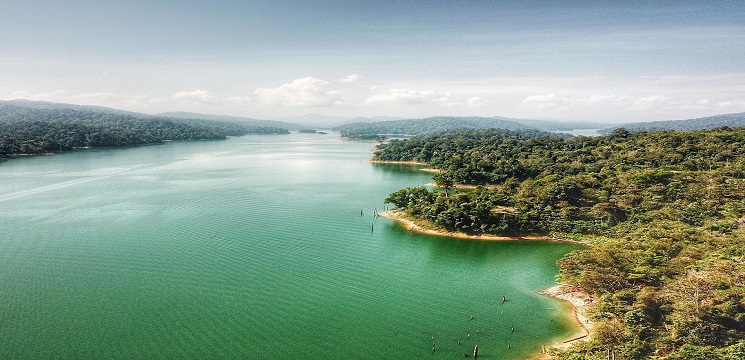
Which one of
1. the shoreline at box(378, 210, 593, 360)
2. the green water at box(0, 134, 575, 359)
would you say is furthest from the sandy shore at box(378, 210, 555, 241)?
the green water at box(0, 134, 575, 359)

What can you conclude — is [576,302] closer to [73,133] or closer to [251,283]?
[251,283]

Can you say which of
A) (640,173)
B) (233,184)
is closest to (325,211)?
(233,184)

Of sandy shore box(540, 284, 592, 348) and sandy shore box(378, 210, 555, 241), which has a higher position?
sandy shore box(378, 210, 555, 241)

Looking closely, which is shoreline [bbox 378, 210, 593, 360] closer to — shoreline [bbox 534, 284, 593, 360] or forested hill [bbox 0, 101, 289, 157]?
shoreline [bbox 534, 284, 593, 360]

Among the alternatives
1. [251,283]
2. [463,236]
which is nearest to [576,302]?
[463,236]

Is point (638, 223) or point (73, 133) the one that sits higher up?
point (73, 133)
